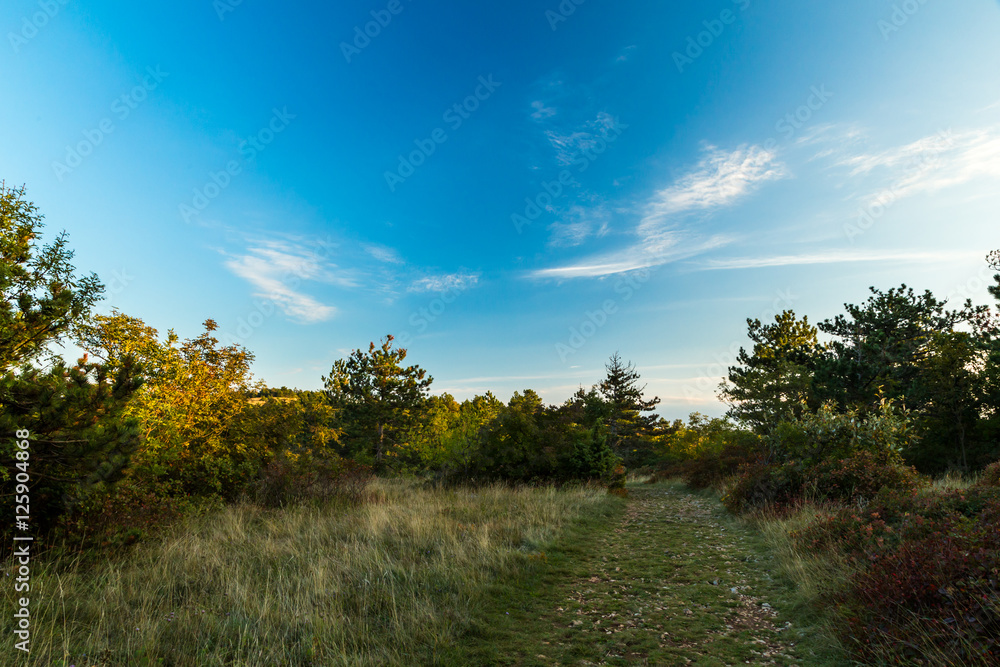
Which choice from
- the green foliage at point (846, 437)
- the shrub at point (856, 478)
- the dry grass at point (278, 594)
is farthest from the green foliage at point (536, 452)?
the dry grass at point (278, 594)

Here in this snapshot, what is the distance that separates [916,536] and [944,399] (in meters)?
26.4

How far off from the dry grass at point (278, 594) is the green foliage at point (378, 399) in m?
22.8

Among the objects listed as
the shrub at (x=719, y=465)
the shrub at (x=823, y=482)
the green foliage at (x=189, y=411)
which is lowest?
the shrub at (x=719, y=465)

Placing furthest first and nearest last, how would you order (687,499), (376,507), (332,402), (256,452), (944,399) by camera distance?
1. (332,402)
2. (944,399)
3. (687,499)
4. (256,452)
5. (376,507)

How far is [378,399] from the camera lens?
3241 centimetres

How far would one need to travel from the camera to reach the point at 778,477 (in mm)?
12547

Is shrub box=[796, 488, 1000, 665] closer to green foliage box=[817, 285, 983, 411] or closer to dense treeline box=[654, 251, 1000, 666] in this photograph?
dense treeline box=[654, 251, 1000, 666]

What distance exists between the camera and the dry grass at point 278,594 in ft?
13.8

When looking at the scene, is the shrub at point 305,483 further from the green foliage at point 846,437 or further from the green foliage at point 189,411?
the green foliage at point 846,437

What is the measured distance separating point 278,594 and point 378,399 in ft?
90.8

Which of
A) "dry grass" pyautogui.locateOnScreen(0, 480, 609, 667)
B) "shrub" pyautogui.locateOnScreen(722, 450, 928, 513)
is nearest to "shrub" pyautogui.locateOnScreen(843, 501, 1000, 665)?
"dry grass" pyautogui.locateOnScreen(0, 480, 609, 667)

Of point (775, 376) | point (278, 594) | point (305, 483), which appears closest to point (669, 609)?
point (278, 594)

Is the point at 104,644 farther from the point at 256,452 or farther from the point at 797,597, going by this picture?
the point at 256,452

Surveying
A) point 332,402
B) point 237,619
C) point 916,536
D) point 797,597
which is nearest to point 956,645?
point 916,536
